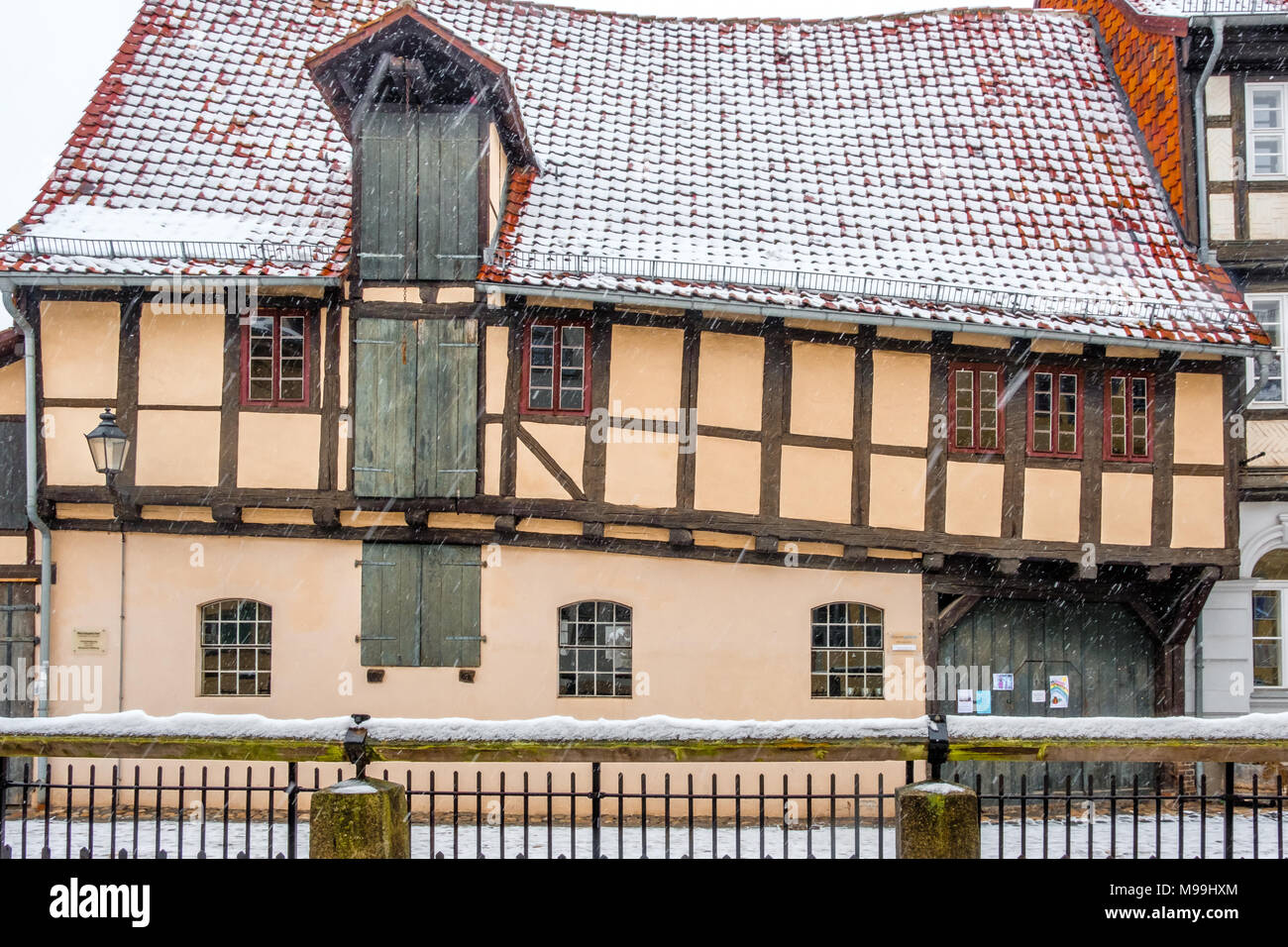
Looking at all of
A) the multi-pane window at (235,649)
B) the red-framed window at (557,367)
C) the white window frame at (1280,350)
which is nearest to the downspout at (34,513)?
the multi-pane window at (235,649)

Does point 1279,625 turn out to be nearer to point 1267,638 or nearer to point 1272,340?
point 1267,638

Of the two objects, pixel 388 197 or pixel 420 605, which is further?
pixel 420 605

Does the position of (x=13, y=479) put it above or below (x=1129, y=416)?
below

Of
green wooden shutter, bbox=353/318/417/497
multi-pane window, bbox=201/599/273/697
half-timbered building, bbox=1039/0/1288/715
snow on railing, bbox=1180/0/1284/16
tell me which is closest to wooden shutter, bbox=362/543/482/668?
green wooden shutter, bbox=353/318/417/497

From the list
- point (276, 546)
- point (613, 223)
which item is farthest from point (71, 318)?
point (613, 223)

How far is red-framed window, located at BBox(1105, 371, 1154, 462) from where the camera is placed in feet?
42.1

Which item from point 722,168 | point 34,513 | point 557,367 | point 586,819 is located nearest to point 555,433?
point 557,367

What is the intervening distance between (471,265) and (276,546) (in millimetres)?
Result: 3236

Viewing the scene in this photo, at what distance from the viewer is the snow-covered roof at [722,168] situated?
40.0ft

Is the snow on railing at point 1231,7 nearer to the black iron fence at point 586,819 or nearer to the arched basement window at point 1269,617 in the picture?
the arched basement window at point 1269,617

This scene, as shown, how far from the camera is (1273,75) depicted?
537 inches

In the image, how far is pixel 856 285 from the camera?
1233 cm

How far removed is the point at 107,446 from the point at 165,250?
1915 millimetres
